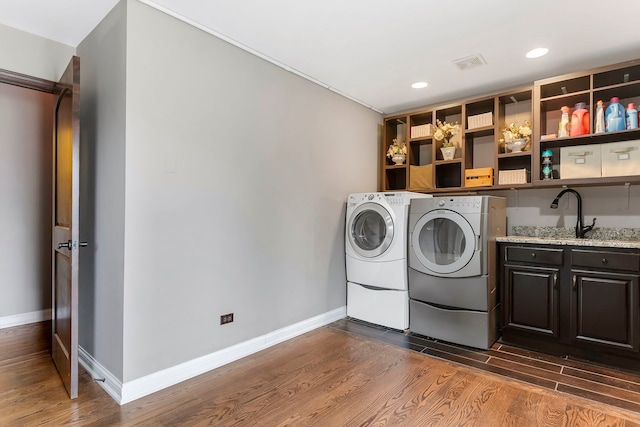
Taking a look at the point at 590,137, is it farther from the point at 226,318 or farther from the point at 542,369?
the point at 226,318

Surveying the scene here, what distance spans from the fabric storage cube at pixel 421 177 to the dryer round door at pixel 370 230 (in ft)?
2.38

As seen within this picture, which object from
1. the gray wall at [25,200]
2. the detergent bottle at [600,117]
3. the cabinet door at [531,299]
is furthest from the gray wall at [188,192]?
the detergent bottle at [600,117]

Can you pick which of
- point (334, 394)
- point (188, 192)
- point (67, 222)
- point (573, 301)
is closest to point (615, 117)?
point (573, 301)

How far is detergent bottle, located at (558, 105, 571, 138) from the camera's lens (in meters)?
2.91

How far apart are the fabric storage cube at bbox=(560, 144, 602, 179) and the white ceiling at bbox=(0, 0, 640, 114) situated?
2.32 ft

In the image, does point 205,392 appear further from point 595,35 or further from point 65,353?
point 595,35

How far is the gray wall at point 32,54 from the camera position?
2387 millimetres

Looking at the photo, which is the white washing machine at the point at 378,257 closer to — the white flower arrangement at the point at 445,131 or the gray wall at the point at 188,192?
the gray wall at the point at 188,192

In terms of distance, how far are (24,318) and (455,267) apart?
408 cm

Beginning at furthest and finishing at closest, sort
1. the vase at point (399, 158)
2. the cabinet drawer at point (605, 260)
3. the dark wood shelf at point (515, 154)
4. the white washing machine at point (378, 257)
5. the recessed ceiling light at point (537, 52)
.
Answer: the vase at point (399, 158) → the white washing machine at point (378, 257) → the dark wood shelf at point (515, 154) → the recessed ceiling light at point (537, 52) → the cabinet drawer at point (605, 260)

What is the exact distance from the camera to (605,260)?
246cm

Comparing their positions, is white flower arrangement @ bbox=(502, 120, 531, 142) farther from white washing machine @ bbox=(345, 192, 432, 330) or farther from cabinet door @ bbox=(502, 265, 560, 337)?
cabinet door @ bbox=(502, 265, 560, 337)

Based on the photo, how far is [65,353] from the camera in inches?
83.2

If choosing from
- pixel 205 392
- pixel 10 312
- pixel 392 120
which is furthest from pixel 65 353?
pixel 392 120
